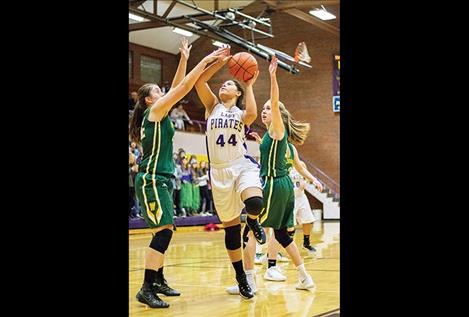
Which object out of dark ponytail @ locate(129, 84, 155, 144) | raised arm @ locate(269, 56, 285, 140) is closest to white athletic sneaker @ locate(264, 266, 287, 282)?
raised arm @ locate(269, 56, 285, 140)

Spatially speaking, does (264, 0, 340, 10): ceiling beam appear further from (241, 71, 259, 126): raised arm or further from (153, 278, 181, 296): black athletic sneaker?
(153, 278, 181, 296): black athletic sneaker

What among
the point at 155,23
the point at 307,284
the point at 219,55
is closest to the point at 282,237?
the point at 307,284

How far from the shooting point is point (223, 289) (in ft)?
18.2

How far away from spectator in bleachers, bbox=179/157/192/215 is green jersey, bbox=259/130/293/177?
10.3 meters

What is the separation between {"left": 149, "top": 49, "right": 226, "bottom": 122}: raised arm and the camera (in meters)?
4.69

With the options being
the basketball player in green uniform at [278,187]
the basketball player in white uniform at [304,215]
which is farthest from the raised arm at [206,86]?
the basketball player in white uniform at [304,215]

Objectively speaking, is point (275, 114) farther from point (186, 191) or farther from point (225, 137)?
point (186, 191)

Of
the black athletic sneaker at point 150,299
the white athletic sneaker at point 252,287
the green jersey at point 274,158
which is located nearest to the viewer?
the black athletic sneaker at point 150,299

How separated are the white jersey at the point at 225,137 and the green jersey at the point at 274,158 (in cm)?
71

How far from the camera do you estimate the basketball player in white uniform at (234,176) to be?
490cm

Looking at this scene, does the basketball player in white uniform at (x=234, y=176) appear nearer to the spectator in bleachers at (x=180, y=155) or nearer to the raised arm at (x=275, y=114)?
the raised arm at (x=275, y=114)

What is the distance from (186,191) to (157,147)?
11498mm
